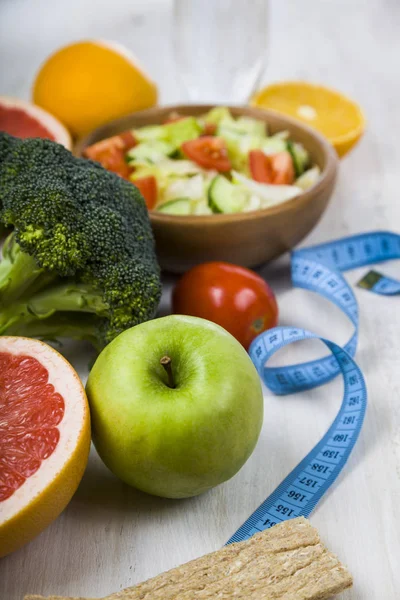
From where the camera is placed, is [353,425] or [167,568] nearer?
[167,568]

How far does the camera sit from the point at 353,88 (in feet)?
12.9

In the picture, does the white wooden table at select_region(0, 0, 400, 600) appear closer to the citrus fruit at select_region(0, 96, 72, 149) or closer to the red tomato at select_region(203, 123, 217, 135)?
the red tomato at select_region(203, 123, 217, 135)

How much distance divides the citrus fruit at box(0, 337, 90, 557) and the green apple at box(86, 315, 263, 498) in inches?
2.8

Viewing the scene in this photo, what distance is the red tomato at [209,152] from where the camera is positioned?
2.51 metres

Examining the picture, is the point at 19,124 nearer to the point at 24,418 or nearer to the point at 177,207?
the point at 177,207

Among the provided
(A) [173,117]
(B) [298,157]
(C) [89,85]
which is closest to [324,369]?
(B) [298,157]

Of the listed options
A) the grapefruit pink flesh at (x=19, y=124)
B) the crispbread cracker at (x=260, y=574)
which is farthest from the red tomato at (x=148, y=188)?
the crispbread cracker at (x=260, y=574)

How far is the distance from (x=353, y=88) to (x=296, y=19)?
4.29ft

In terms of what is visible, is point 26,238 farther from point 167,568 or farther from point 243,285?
point 167,568

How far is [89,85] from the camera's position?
297 centimetres

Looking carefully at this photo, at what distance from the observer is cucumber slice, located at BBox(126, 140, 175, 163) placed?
2.56 metres

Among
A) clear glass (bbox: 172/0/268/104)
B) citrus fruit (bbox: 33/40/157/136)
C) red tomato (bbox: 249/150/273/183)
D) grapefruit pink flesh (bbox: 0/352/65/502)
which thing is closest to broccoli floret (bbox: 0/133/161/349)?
grapefruit pink flesh (bbox: 0/352/65/502)

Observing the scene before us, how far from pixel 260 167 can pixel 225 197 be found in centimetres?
23

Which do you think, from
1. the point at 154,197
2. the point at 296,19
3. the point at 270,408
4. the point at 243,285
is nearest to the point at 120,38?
the point at 296,19
